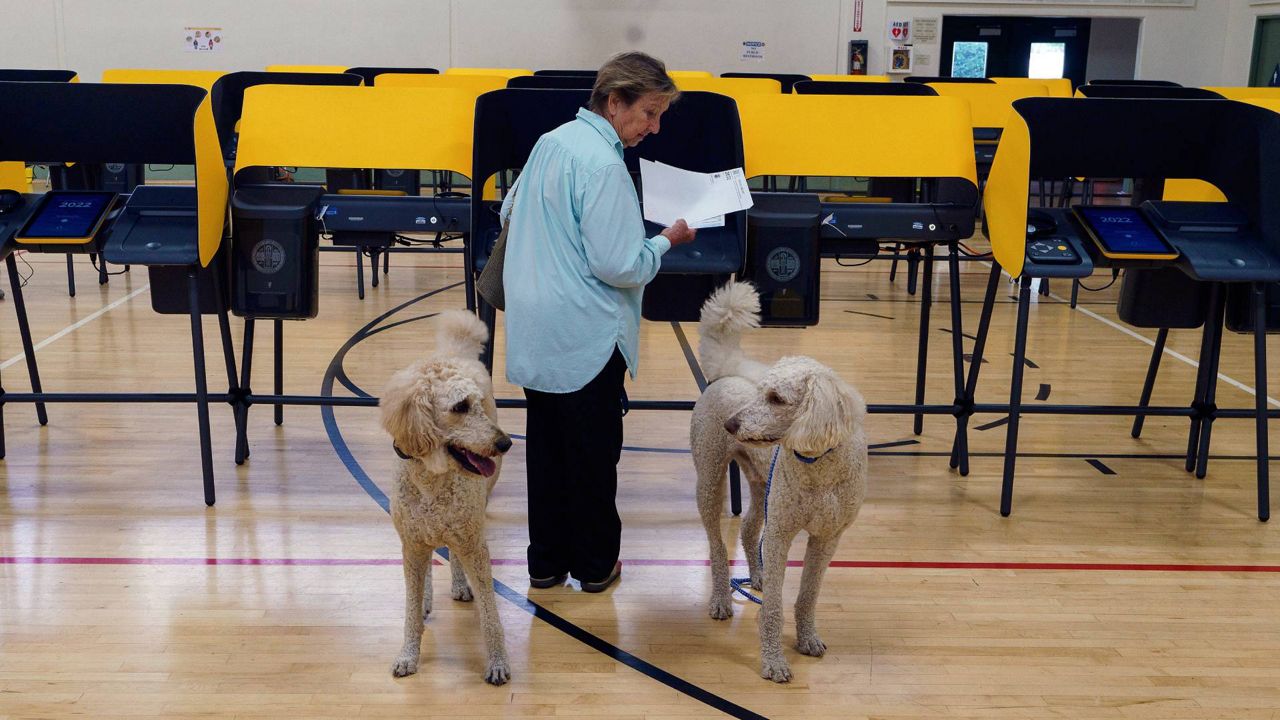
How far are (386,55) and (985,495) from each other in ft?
34.9

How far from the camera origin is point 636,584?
10.8 feet

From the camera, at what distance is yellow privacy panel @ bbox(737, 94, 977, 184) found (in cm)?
404

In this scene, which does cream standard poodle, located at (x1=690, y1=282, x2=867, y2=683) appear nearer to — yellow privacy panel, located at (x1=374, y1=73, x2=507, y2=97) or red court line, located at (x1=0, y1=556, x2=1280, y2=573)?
red court line, located at (x1=0, y1=556, x2=1280, y2=573)

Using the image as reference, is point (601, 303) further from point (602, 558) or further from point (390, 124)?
point (390, 124)

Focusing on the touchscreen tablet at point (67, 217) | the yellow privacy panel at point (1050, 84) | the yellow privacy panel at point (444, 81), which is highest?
the yellow privacy panel at point (1050, 84)

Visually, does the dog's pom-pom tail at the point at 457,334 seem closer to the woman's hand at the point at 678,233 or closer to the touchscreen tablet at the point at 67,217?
the woman's hand at the point at 678,233

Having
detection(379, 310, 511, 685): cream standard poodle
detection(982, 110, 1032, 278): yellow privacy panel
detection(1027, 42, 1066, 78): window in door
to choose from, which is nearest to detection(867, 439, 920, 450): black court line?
detection(982, 110, 1032, 278): yellow privacy panel

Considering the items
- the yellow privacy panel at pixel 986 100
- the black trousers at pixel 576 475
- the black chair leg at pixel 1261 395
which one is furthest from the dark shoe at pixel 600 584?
the yellow privacy panel at pixel 986 100

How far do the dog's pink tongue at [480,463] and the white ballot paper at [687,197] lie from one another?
99 cm

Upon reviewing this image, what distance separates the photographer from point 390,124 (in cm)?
408

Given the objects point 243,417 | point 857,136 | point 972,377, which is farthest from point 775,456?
point 243,417

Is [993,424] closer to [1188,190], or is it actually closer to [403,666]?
[1188,190]

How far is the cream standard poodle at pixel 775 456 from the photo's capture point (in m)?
2.46

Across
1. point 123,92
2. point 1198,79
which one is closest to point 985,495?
point 123,92
